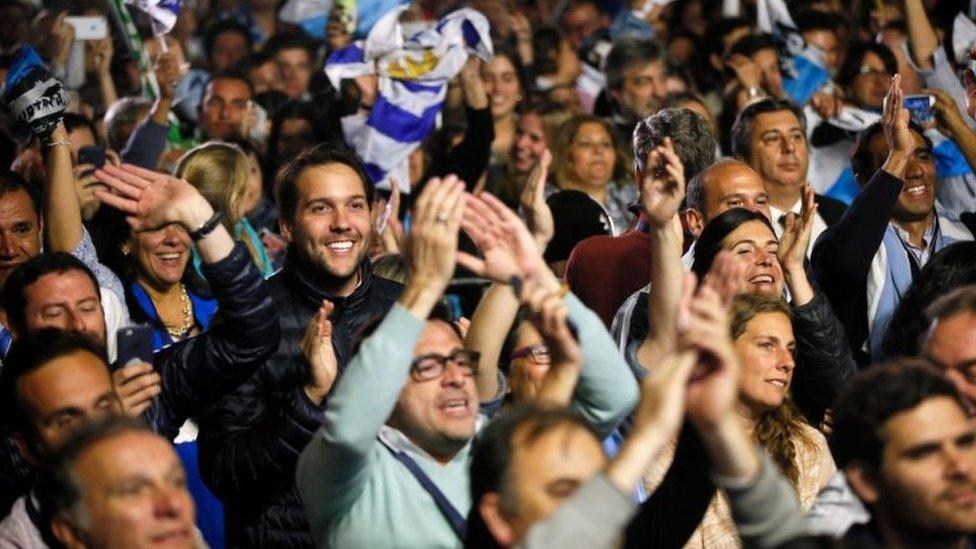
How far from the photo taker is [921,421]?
401 centimetres

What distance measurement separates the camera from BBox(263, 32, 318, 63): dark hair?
Answer: 11.2 meters

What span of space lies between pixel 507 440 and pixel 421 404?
61 cm

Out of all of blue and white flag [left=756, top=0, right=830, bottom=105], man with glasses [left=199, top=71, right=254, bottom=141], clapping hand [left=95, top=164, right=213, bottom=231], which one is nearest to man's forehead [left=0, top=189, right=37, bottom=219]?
clapping hand [left=95, top=164, right=213, bottom=231]

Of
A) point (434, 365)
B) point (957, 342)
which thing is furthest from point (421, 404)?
point (957, 342)

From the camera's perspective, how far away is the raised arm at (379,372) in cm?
420

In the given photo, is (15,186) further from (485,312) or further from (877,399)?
(877,399)

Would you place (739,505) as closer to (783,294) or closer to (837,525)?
(837,525)

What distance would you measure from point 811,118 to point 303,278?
166 inches

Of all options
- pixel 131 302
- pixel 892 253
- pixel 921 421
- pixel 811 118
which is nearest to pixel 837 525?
pixel 921 421

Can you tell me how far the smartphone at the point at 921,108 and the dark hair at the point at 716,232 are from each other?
1.71 meters

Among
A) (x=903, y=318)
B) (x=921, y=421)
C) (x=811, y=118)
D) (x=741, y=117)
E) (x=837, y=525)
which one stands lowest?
(x=811, y=118)

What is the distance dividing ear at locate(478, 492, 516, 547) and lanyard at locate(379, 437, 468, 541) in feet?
1.34

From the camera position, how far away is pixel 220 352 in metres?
5.19

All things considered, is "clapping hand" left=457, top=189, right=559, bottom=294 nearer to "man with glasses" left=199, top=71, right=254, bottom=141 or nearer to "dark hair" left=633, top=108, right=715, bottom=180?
"dark hair" left=633, top=108, right=715, bottom=180
